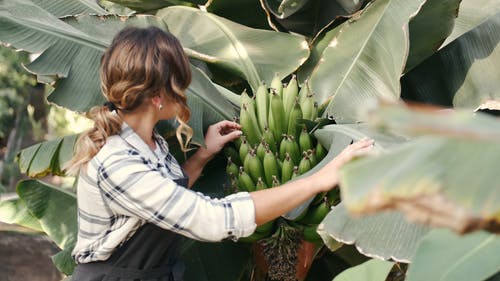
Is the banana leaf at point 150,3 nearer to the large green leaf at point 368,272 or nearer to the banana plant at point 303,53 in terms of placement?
the banana plant at point 303,53

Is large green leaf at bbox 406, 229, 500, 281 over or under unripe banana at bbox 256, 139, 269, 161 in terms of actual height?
over

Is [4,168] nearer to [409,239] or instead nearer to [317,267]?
[317,267]

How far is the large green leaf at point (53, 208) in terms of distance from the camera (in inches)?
103

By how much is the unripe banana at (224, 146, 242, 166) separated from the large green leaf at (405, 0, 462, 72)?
62cm

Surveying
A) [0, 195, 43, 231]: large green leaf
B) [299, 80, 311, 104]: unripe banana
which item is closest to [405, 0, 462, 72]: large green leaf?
[299, 80, 311, 104]: unripe banana

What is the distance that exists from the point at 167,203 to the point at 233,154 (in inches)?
25.7

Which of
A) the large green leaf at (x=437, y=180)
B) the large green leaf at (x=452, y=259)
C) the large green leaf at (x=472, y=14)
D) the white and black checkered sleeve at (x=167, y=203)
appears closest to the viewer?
the large green leaf at (x=437, y=180)

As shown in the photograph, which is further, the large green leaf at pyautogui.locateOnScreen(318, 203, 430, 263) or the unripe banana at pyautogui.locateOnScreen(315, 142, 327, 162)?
the unripe banana at pyautogui.locateOnScreen(315, 142, 327, 162)

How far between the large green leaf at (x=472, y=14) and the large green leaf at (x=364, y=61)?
0.30m

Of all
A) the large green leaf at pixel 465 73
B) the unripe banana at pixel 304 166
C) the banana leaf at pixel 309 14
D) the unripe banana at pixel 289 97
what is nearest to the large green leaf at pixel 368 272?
the unripe banana at pixel 304 166

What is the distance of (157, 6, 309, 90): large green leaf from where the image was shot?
246 cm

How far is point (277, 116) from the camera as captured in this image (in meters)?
2.08

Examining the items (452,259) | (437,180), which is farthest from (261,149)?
(437,180)

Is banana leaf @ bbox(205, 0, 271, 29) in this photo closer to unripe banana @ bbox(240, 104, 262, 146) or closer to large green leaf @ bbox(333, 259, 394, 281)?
unripe banana @ bbox(240, 104, 262, 146)
